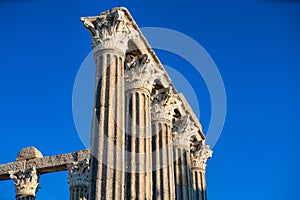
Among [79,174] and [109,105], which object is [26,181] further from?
[109,105]

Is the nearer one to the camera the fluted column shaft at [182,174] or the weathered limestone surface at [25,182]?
the fluted column shaft at [182,174]

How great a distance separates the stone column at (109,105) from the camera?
506 inches

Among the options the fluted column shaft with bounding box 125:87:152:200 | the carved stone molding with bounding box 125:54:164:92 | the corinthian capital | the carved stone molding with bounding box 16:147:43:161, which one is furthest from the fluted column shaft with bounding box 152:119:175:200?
the carved stone molding with bounding box 16:147:43:161

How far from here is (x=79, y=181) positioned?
2733 cm

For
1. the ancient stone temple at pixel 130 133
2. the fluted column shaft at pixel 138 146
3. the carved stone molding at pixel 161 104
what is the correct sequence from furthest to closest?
the carved stone molding at pixel 161 104 → the fluted column shaft at pixel 138 146 → the ancient stone temple at pixel 130 133

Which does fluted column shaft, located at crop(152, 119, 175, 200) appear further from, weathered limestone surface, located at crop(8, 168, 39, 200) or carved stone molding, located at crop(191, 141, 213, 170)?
weathered limestone surface, located at crop(8, 168, 39, 200)

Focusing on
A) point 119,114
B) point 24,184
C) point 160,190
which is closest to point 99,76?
point 119,114

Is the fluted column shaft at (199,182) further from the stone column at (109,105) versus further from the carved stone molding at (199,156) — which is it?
the stone column at (109,105)

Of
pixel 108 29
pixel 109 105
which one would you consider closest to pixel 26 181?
pixel 108 29

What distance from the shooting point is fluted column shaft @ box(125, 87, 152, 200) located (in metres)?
15.4

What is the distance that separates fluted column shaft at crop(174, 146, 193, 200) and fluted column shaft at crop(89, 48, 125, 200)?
33.5ft

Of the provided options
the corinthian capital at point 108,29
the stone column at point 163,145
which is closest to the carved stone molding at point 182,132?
the stone column at point 163,145

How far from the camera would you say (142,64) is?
1811 cm

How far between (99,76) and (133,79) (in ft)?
11.3
